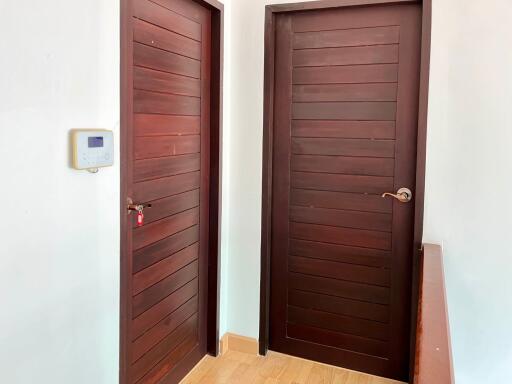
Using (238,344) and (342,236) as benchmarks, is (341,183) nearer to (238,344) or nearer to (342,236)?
(342,236)

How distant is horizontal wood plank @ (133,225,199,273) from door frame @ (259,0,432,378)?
0.45m

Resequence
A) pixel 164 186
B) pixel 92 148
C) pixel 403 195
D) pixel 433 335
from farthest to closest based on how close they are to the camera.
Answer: pixel 403 195 < pixel 164 186 < pixel 92 148 < pixel 433 335

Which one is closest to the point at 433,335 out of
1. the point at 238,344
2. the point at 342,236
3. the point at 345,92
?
the point at 342,236

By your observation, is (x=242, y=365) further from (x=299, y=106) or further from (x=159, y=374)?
(x=299, y=106)

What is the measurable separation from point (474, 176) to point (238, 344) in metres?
1.65

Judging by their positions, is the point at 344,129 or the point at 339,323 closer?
the point at 344,129

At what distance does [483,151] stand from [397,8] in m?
0.84

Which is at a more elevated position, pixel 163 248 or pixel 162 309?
pixel 163 248

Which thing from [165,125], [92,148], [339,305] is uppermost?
[165,125]

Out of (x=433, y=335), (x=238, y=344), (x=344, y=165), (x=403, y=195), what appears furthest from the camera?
(x=238, y=344)

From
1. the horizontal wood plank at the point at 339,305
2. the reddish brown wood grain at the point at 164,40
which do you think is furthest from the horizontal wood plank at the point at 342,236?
the reddish brown wood grain at the point at 164,40

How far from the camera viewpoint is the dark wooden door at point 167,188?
1985 mm

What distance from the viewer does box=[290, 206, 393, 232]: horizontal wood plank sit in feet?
8.22

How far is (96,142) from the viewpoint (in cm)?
162
